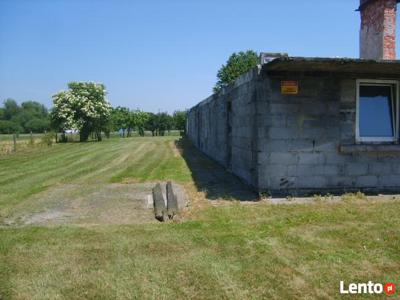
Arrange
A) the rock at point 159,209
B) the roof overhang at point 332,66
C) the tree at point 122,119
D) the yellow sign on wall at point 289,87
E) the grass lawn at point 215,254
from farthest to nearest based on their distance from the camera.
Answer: the tree at point 122,119 < the yellow sign on wall at point 289,87 < the roof overhang at point 332,66 < the rock at point 159,209 < the grass lawn at point 215,254

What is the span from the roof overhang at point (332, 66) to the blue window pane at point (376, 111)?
18.2 inches

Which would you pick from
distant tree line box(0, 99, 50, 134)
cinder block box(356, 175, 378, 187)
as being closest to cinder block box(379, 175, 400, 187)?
cinder block box(356, 175, 378, 187)

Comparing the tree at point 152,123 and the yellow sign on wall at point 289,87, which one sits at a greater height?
the tree at point 152,123

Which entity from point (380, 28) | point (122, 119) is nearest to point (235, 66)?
point (122, 119)

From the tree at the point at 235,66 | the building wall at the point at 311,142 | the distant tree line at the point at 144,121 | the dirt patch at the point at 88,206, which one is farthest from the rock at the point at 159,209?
the distant tree line at the point at 144,121

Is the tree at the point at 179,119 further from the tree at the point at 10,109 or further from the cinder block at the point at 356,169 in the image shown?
the tree at the point at 10,109

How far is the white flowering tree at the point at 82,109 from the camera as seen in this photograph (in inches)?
1464

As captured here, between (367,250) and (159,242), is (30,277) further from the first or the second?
(367,250)

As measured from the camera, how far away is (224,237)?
527 cm

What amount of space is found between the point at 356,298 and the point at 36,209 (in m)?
6.13

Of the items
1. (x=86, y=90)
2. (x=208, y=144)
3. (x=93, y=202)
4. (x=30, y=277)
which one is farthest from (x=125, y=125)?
(x=30, y=277)

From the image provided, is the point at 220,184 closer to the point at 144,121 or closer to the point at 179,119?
the point at 179,119

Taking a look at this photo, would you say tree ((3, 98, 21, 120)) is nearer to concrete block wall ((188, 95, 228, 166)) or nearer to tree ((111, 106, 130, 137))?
tree ((111, 106, 130, 137))

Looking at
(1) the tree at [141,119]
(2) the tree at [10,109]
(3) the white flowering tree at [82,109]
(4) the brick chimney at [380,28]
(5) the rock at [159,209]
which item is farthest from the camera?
(2) the tree at [10,109]
